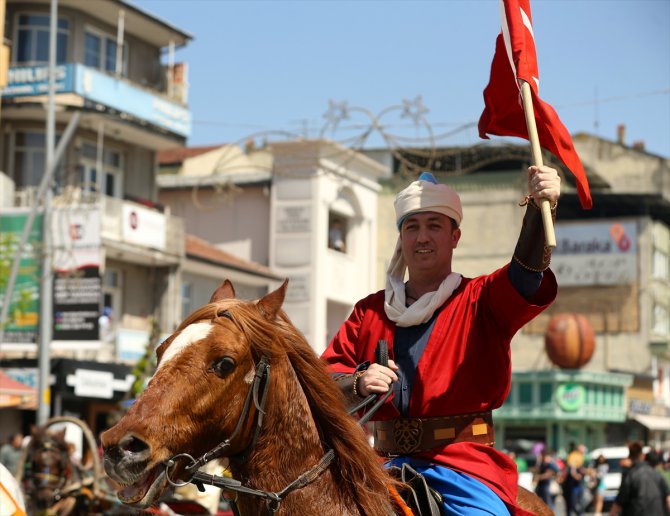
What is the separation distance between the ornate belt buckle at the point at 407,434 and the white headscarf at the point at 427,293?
436 mm

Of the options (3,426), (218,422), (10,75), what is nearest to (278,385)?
(218,422)

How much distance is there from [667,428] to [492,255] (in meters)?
12.2

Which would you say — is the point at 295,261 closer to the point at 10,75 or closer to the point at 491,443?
the point at 10,75

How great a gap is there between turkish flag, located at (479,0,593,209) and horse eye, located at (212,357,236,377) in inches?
70.8

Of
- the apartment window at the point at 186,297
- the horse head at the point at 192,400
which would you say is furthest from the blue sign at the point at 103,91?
the horse head at the point at 192,400

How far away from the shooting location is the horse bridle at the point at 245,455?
427 centimetres

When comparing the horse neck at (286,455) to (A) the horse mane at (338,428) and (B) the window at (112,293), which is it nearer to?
(A) the horse mane at (338,428)

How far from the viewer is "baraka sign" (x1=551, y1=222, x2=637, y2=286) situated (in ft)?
185

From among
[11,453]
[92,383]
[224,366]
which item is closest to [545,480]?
[92,383]

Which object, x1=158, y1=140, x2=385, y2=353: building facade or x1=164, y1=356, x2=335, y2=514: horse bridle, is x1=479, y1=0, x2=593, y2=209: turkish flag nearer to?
x1=164, y1=356, x2=335, y2=514: horse bridle

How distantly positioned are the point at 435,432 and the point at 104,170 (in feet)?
103

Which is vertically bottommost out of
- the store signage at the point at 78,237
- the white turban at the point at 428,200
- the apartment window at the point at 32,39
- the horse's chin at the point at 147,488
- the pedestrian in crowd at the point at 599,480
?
the pedestrian in crowd at the point at 599,480

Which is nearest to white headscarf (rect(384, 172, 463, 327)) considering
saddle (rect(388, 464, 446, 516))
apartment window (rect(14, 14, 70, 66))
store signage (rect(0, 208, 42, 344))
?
saddle (rect(388, 464, 446, 516))

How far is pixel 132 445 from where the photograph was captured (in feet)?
13.1
